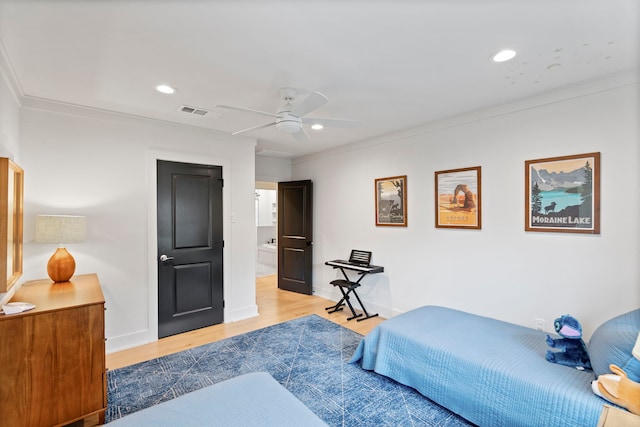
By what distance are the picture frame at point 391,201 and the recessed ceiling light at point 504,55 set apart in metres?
1.93

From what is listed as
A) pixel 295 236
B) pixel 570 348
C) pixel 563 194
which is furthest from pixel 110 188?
pixel 563 194

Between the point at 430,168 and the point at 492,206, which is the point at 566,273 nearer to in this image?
the point at 492,206

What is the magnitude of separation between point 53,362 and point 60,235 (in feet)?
3.79

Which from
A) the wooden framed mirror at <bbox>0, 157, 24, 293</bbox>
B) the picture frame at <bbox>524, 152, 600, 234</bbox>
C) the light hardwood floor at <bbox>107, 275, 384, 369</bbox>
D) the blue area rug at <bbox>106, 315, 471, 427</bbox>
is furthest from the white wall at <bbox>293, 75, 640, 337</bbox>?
the wooden framed mirror at <bbox>0, 157, 24, 293</bbox>

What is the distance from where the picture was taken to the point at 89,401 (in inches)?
81.5

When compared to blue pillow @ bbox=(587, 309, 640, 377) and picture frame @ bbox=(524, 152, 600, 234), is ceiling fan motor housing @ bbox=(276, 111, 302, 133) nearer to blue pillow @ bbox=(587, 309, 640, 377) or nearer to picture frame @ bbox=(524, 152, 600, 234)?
picture frame @ bbox=(524, 152, 600, 234)

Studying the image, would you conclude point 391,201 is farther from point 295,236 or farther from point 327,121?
point 295,236

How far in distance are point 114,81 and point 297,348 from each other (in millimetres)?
3045

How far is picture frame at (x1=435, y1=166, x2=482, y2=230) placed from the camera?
3.27m

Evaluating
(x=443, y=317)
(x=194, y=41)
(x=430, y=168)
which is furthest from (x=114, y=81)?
(x=443, y=317)

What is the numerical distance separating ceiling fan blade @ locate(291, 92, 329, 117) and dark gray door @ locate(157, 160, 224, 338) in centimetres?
190

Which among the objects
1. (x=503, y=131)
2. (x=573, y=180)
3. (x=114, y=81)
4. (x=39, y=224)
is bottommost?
(x=39, y=224)

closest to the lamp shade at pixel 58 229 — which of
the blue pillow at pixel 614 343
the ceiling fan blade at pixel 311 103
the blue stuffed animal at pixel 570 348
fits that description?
the ceiling fan blade at pixel 311 103

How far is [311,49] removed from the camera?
6.55 ft
